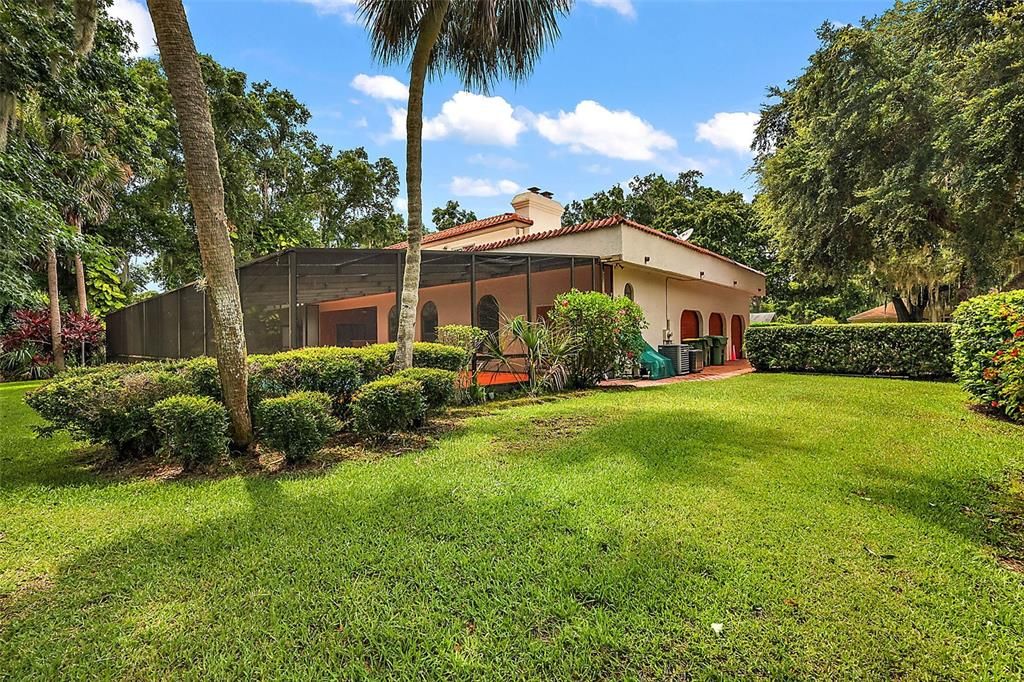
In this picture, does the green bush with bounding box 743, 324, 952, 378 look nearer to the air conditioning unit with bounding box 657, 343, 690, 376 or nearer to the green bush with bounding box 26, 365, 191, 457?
the air conditioning unit with bounding box 657, 343, 690, 376

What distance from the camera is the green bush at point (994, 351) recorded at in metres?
6.08

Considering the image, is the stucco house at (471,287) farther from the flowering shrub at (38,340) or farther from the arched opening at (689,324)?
the flowering shrub at (38,340)

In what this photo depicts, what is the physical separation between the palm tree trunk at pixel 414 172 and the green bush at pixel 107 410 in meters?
3.09

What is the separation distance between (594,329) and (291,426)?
6786mm

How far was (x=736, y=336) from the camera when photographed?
803 inches

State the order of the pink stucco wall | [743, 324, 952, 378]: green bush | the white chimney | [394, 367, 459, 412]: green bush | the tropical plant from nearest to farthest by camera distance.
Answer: [394, 367, 459, 412]: green bush, the tropical plant, [743, 324, 952, 378]: green bush, the pink stucco wall, the white chimney

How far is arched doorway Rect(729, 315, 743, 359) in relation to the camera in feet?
65.5

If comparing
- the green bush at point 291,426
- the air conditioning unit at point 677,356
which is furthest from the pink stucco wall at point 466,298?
the green bush at point 291,426

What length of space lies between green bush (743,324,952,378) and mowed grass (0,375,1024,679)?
22.0ft

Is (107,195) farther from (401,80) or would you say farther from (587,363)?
(587,363)

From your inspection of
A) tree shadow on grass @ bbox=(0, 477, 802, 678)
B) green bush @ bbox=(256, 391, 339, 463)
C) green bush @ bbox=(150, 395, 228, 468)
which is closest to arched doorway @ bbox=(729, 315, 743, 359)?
tree shadow on grass @ bbox=(0, 477, 802, 678)

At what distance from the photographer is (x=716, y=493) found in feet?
12.8

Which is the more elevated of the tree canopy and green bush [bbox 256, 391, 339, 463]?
the tree canopy

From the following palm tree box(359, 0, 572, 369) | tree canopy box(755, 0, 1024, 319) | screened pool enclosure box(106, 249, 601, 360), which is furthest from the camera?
tree canopy box(755, 0, 1024, 319)
